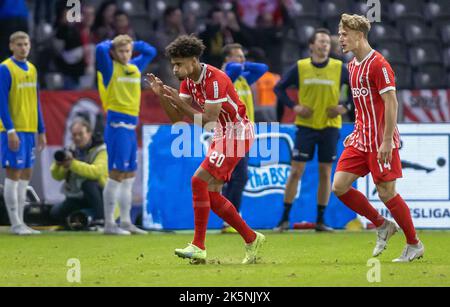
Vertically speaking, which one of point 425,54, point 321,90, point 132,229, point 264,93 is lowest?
→ point 132,229

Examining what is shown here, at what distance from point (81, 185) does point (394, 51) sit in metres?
7.46

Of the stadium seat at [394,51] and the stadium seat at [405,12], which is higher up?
the stadium seat at [405,12]

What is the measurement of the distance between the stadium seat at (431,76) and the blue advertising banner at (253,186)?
5442 millimetres

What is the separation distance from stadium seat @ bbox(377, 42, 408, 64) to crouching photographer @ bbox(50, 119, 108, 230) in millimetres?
6796

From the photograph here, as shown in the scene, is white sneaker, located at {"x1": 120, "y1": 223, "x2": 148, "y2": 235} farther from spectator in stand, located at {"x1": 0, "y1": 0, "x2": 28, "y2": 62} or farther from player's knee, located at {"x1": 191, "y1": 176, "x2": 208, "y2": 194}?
player's knee, located at {"x1": 191, "y1": 176, "x2": 208, "y2": 194}

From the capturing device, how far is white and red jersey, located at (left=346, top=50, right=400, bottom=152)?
9188mm

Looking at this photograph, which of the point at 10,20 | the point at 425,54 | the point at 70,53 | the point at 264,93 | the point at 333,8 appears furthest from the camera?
the point at 333,8

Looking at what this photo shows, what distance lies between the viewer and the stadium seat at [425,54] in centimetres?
1922

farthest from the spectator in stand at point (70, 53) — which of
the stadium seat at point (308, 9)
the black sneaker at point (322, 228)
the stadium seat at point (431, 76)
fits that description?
the stadium seat at point (431, 76)

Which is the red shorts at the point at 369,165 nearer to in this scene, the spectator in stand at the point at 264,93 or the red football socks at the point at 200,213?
the red football socks at the point at 200,213

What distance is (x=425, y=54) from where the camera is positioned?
1934 cm

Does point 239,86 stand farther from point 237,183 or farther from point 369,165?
point 369,165

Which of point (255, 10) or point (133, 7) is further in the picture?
point (255, 10)

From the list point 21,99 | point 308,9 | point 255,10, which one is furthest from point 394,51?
point 21,99
